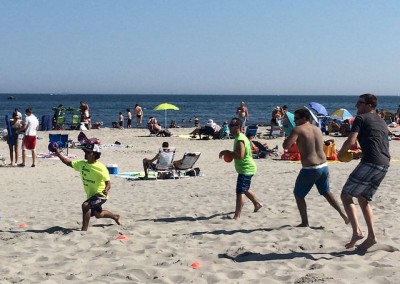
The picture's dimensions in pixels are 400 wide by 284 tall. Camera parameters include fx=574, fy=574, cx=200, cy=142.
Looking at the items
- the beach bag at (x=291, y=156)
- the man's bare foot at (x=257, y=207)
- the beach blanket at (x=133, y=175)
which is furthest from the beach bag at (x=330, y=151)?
the man's bare foot at (x=257, y=207)

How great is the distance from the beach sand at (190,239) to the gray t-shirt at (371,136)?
36.3 inches

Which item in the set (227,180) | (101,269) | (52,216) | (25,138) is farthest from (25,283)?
(25,138)

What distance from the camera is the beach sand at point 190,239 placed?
5219 millimetres

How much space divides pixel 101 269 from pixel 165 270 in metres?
0.63

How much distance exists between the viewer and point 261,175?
13.2 meters

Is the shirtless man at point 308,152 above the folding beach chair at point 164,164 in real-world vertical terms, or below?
above

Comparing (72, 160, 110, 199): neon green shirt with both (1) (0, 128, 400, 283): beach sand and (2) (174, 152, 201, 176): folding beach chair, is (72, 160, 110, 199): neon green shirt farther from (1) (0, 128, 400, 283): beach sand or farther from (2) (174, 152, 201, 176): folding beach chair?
(2) (174, 152, 201, 176): folding beach chair

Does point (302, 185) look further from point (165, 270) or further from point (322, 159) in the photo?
point (165, 270)

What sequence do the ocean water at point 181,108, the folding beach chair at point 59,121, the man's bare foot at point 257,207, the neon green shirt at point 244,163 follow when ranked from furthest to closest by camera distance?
1. the ocean water at point 181,108
2. the folding beach chair at point 59,121
3. the man's bare foot at point 257,207
4. the neon green shirt at point 244,163

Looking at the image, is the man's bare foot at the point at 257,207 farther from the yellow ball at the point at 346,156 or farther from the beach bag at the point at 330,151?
the beach bag at the point at 330,151

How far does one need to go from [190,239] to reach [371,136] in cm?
243

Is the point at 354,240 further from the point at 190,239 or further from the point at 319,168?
the point at 190,239

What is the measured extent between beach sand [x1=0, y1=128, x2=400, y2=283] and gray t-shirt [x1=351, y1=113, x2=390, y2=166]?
3.03ft

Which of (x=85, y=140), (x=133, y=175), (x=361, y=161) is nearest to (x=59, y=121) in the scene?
(x=85, y=140)
